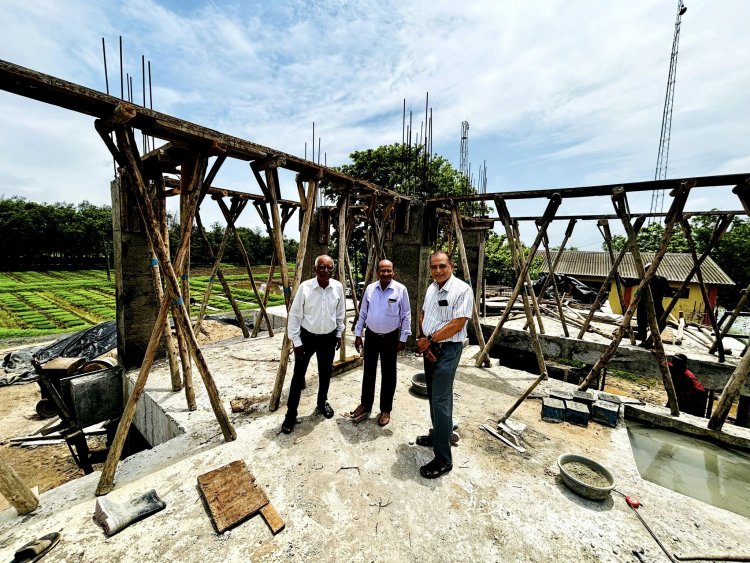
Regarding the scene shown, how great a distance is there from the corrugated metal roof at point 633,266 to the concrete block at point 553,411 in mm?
13569

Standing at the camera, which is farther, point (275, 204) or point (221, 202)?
point (221, 202)

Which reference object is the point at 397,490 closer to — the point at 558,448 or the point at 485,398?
the point at 558,448

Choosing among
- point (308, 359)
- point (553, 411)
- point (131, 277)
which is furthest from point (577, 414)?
point (131, 277)

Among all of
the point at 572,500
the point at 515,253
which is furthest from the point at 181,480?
the point at 515,253

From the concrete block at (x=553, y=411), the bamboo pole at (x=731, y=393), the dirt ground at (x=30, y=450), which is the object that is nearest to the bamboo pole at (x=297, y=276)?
the dirt ground at (x=30, y=450)

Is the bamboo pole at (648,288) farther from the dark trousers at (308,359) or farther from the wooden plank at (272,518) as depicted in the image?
the wooden plank at (272,518)

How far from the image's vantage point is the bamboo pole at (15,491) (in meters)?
2.34

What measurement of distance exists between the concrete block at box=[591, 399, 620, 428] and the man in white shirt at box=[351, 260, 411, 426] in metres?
2.83

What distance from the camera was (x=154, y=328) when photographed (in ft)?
10.3

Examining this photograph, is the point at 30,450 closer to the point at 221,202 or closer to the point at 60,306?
the point at 221,202

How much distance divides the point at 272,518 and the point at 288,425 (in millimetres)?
1206

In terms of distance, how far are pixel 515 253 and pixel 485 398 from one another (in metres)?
2.96

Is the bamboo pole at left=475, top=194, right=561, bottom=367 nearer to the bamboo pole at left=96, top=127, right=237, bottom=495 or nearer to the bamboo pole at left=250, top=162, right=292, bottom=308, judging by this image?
the bamboo pole at left=250, top=162, right=292, bottom=308

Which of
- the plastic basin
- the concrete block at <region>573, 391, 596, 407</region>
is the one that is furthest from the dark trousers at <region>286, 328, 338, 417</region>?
the concrete block at <region>573, 391, 596, 407</region>
